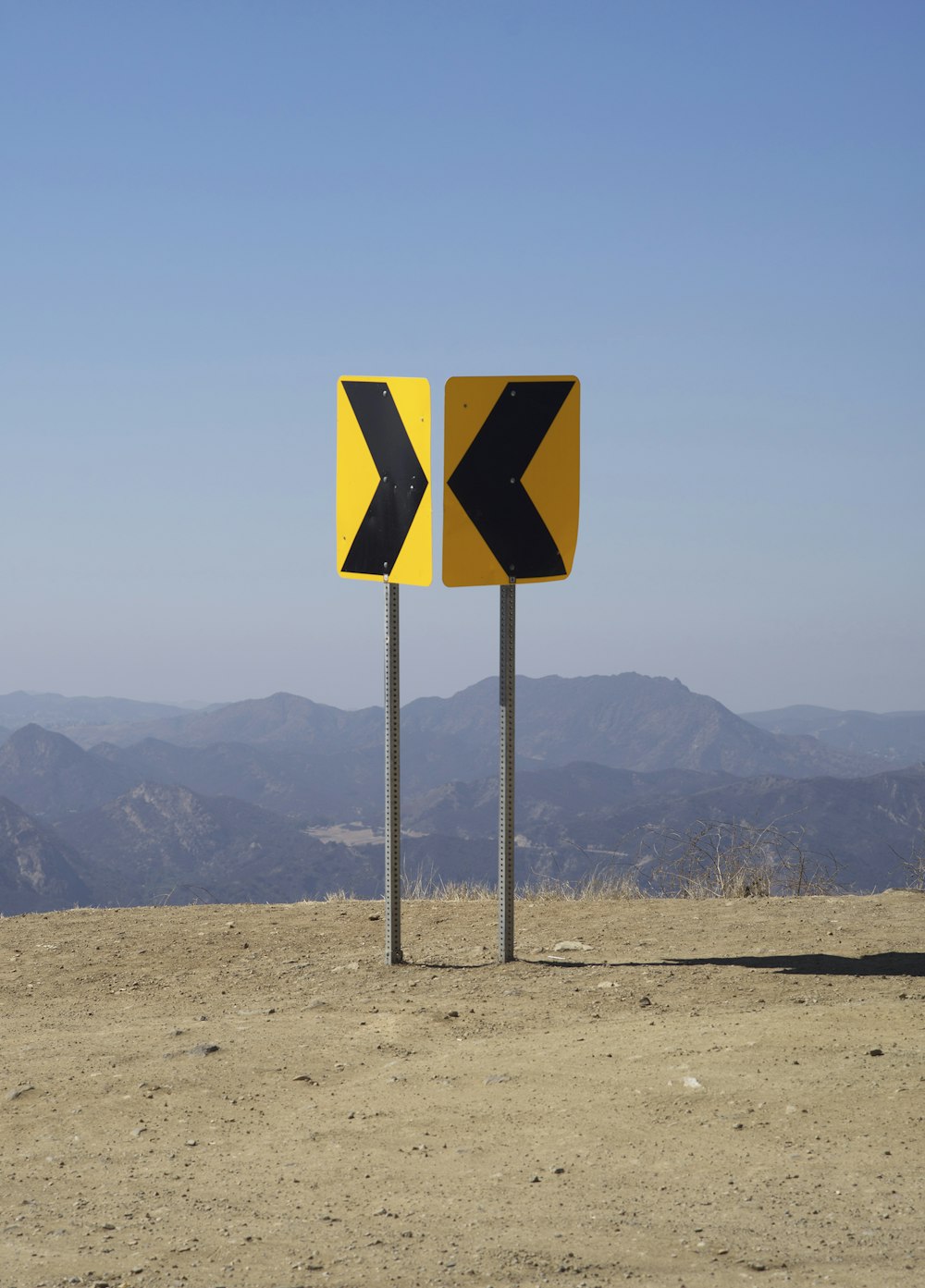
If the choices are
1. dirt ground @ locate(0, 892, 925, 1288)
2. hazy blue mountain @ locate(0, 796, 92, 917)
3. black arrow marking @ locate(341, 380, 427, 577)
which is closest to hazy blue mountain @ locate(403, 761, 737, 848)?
hazy blue mountain @ locate(0, 796, 92, 917)

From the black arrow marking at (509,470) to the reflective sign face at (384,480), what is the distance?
0.90 ft

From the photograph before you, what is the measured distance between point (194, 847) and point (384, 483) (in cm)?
16212

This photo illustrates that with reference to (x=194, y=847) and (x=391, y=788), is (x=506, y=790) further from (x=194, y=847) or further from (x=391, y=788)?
(x=194, y=847)

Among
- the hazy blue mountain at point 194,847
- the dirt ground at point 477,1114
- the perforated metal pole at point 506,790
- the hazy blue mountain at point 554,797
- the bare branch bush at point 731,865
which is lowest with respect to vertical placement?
the hazy blue mountain at point 194,847

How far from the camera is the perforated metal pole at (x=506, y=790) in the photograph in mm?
7352

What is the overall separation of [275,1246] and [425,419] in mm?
4765

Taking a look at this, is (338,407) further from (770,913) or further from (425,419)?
(770,913)

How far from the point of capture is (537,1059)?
5.49 metres

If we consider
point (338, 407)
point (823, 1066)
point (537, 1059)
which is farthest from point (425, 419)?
point (823, 1066)

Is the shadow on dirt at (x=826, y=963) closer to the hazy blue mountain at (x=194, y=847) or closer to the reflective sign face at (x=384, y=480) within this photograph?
the reflective sign face at (x=384, y=480)

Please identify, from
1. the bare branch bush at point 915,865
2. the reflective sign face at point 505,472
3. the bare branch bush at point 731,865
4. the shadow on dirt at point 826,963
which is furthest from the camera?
the bare branch bush at point 731,865

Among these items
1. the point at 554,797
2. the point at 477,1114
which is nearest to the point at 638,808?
the point at 554,797

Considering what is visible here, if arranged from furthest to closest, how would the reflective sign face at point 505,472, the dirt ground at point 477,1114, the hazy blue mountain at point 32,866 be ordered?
1. the hazy blue mountain at point 32,866
2. the reflective sign face at point 505,472
3. the dirt ground at point 477,1114

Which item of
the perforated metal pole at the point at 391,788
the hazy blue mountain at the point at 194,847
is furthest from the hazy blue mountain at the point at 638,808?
the perforated metal pole at the point at 391,788
